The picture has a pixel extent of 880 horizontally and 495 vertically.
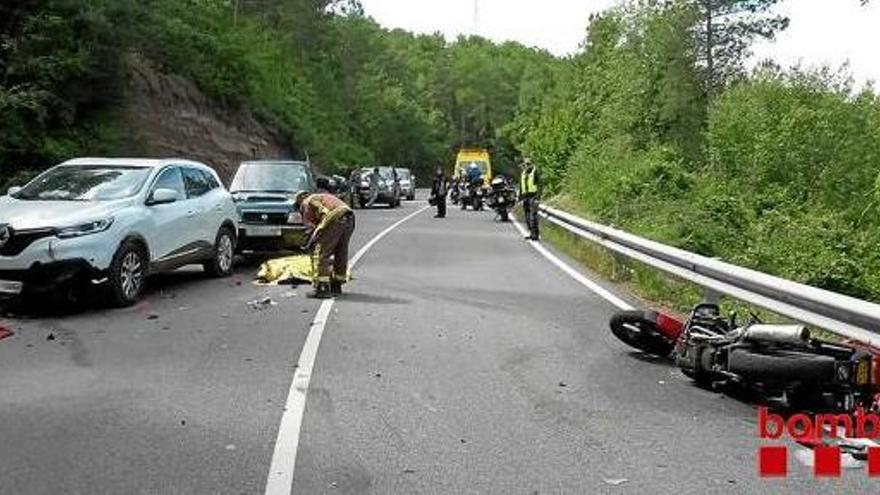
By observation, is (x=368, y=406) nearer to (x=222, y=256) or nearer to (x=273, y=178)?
(x=222, y=256)

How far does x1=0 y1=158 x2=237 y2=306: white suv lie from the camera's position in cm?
962

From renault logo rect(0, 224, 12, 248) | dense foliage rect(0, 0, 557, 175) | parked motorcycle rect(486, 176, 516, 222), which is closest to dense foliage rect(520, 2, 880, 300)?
parked motorcycle rect(486, 176, 516, 222)

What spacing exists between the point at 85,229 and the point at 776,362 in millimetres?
7188

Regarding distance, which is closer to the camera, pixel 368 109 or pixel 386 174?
pixel 386 174

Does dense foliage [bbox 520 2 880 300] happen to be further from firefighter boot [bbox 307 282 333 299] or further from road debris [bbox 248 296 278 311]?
road debris [bbox 248 296 278 311]

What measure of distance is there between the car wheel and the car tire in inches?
90.2

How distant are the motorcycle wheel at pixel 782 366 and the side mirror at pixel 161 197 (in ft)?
24.5

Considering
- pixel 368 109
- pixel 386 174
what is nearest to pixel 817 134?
pixel 386 174

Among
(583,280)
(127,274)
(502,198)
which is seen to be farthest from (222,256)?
(502,198)

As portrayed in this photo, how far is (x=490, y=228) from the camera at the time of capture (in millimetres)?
25703

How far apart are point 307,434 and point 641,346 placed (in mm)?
3483

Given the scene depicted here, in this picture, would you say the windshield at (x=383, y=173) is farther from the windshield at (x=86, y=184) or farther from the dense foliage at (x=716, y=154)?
the windshield at (x=86, y=184)

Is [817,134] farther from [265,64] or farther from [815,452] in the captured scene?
[815,452]

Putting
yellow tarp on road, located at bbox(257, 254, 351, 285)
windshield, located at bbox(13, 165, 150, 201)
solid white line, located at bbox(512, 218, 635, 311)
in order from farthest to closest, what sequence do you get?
yellow tarp on road, located at bbox(257, 254, 351, 285) → solid white line, located at bbox(512, 218, 635, 311) → windshield, located at bbox(13, 165, 150, 201)
